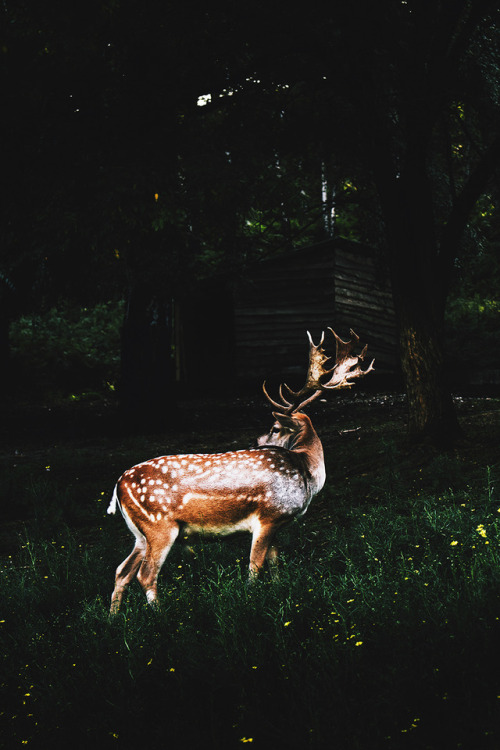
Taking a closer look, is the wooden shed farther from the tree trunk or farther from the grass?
the grass

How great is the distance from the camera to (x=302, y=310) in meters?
22.2

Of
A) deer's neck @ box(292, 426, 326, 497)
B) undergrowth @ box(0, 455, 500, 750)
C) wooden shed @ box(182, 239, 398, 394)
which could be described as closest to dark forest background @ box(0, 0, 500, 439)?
deer's neck @ box(292, 426, 326, 497)

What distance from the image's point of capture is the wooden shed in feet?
71.6

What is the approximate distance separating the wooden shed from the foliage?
422cm

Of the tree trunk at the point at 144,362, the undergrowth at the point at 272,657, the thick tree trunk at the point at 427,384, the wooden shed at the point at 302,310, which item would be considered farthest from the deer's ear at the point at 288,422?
the wooden shed at the point at 302,310

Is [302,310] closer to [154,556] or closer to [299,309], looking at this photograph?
[299,309]

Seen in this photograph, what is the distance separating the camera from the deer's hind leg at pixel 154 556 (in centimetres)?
480

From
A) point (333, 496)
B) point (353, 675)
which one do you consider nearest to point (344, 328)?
point (333, 496)

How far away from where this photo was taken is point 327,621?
4219 mm

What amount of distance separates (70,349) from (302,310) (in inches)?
316

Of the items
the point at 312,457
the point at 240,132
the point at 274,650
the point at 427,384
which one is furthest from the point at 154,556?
the point at 240,132

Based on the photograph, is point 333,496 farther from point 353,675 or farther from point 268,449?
point 353,675

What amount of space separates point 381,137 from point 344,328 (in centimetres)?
1200

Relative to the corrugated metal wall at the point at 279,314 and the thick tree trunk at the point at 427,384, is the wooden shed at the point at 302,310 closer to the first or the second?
the corrugated metal wall at the point at 279,314
